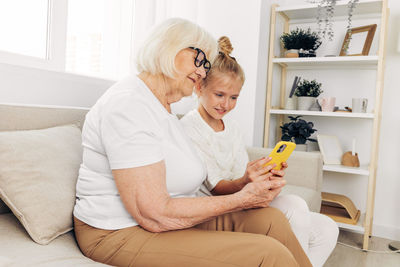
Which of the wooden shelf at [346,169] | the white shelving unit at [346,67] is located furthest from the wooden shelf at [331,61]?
the wooden shelf at [346,169]

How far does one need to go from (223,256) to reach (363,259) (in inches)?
67.5

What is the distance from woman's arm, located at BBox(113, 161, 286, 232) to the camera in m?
0.87

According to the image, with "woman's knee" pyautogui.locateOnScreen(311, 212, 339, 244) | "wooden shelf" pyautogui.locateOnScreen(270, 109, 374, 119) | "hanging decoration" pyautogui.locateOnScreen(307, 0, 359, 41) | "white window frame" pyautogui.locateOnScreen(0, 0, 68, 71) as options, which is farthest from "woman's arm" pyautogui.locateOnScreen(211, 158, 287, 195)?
"hanging decoration" pyautogui.locateOnScreen(307, 0, 359, 41)

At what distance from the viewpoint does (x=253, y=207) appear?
120cm

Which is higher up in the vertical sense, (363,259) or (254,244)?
(254,244)

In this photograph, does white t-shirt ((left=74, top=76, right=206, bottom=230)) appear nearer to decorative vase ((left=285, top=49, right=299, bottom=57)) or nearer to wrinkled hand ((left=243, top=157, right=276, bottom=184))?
wrinkled hand ((left=243, top=157, right=276, bottom=184))

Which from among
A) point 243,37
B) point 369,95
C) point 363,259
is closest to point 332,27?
point 369,95

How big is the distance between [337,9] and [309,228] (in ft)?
6.14

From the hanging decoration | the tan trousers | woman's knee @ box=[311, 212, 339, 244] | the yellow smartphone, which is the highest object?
the hanging decoration

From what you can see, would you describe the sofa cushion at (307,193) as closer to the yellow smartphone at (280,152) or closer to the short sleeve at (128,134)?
the yellow smartphone at (280,152)

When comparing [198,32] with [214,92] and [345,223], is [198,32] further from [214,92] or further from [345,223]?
[345,223]

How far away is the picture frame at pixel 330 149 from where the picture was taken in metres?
2.54

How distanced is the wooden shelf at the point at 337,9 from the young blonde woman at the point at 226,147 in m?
1.31

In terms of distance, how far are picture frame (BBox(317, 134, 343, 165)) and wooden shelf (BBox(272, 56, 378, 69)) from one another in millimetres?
536
